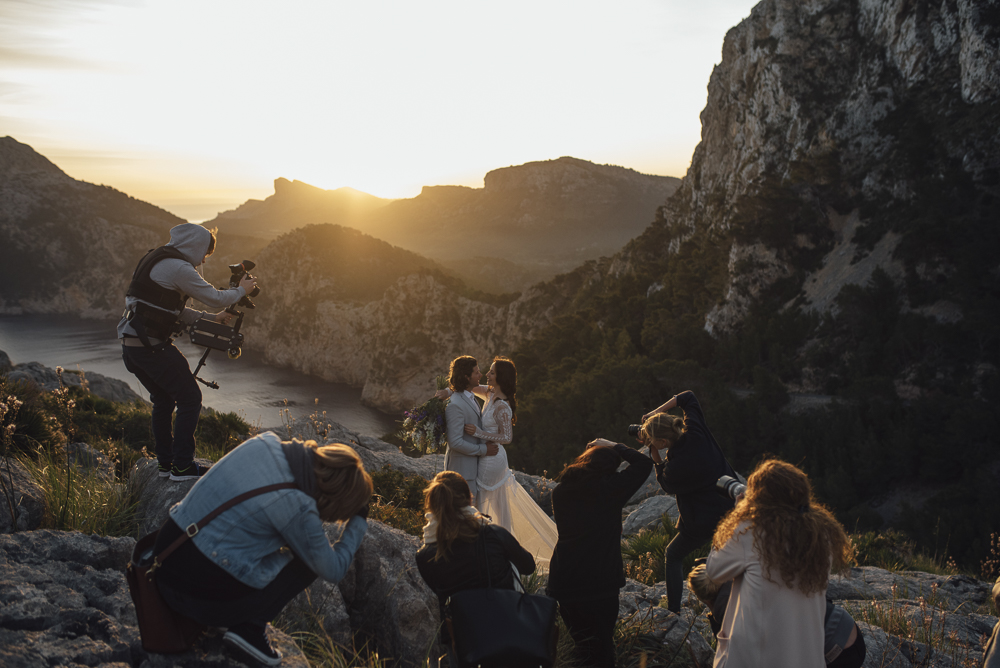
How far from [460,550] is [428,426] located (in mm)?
2473

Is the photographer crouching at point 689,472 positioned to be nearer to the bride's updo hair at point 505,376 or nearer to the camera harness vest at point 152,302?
the bride's updo hair at point 505,376

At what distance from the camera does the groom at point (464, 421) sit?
5125 millimetres

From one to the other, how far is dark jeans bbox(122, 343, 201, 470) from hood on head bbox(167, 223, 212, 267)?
2.42ft

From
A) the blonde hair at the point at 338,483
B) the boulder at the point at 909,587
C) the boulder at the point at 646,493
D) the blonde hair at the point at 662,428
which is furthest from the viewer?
the boulder at the point at 646,493

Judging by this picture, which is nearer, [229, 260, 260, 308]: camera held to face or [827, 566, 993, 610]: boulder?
[229, 260, 260, 308]: camera held to face

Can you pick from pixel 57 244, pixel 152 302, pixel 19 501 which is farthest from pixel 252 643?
pixel 57 244

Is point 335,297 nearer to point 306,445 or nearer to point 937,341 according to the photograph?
point 937,341

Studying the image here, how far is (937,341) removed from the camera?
79.5 feet

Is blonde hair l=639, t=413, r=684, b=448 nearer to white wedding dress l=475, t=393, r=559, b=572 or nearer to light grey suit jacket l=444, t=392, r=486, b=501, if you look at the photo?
white wedding dress l=475, t=393, r=559, b=572

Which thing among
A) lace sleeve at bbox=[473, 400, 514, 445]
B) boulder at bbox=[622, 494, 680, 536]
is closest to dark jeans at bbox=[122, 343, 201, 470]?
lace sleeve at bbox=[473, 400, 514, 445]

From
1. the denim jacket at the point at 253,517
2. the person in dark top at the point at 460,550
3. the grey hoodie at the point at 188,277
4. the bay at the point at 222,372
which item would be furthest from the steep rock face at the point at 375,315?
the denim jacket at the point at 253,517

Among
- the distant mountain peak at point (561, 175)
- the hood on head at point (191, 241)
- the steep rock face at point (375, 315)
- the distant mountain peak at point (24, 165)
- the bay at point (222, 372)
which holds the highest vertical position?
the distant mountain peak at point (561, 175)

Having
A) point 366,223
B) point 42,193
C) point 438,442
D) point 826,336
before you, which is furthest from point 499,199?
point 438,442

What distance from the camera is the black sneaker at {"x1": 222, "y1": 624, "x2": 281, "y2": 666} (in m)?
2.41
